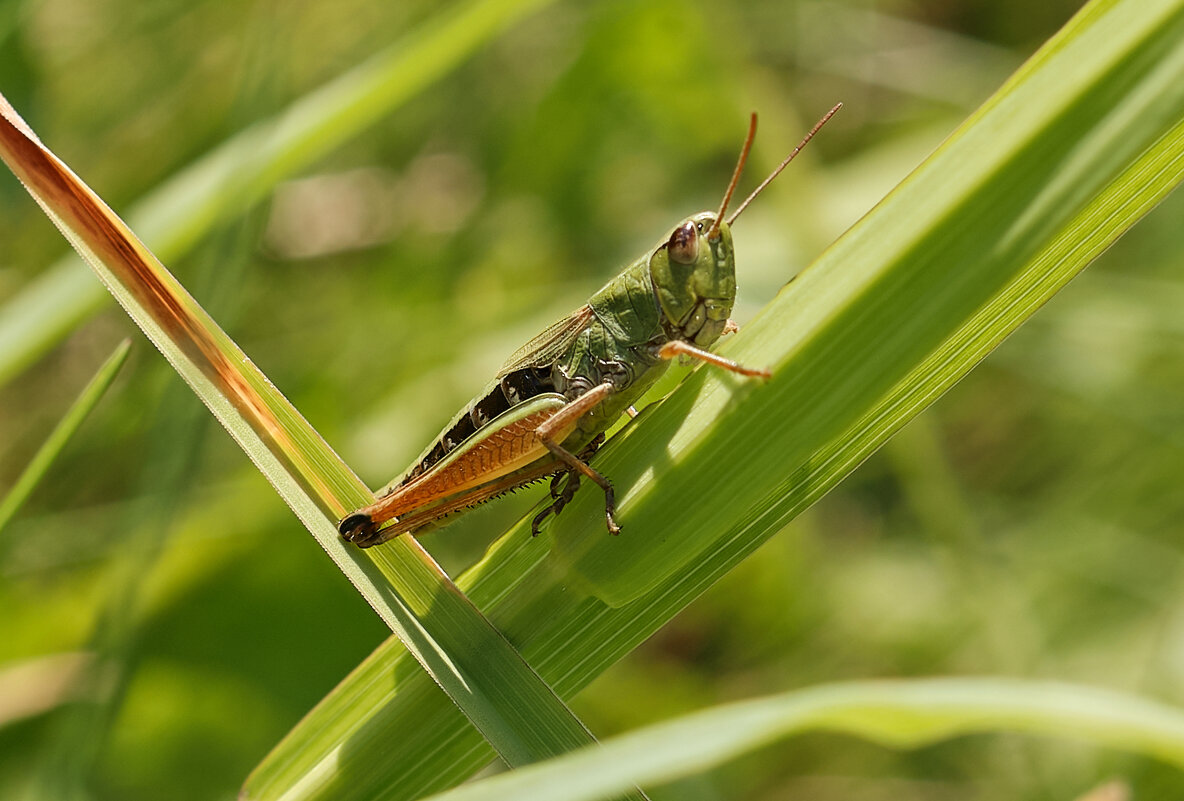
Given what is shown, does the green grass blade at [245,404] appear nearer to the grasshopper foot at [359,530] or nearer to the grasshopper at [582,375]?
the grasshopper foot at [359,530]

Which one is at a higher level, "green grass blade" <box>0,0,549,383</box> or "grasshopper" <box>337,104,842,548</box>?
"green grass blade" <box>0,0,549,383</box>

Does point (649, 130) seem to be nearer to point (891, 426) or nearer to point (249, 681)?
point (249, 681)

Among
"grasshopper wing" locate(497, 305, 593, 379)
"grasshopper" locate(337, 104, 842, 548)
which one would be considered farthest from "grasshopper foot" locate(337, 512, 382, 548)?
A: "grasshopper wing" locate(497, 305, 593, 379)

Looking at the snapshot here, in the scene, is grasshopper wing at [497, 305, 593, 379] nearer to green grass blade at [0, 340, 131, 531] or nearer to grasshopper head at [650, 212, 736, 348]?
grasshopper head at [650, 212, 736, 348]

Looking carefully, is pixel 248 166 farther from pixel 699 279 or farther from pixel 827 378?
pixel 827 378

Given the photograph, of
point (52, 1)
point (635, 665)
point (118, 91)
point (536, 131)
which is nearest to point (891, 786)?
point (635, 665)
